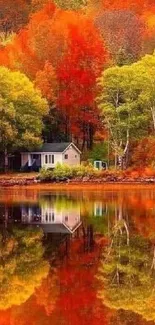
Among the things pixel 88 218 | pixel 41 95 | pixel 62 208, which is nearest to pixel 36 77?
pixel 41 95

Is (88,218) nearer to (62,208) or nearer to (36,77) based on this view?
(62,208)

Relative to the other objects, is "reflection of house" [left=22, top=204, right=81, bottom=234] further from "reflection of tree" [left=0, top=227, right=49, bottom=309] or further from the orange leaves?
the orange leaves

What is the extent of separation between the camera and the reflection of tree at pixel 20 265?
674 inches

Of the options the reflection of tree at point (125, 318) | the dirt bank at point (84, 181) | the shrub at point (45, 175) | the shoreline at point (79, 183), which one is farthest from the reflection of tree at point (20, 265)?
the shrub at point (45, 175)

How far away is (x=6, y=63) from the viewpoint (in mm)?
79812

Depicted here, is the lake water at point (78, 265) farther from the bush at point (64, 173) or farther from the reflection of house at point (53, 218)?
the bush at point (64, 173)

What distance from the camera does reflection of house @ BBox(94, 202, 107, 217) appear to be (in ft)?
107

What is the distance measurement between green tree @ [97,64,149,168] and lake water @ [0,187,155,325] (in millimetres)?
28824

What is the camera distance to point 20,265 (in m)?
20.9

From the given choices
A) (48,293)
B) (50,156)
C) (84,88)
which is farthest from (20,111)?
(48,293)

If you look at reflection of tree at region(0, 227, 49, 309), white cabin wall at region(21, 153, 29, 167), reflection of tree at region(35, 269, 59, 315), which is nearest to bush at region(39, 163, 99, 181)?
white cabin wall at region(21, 153, 29, 167)

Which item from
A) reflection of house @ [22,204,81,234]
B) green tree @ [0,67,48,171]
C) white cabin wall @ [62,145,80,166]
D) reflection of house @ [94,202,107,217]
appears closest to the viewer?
reflection of house @ [22,204,81,234]

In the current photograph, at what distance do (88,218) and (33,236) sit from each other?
5.40 m

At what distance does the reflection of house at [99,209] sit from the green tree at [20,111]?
28.1 metres
